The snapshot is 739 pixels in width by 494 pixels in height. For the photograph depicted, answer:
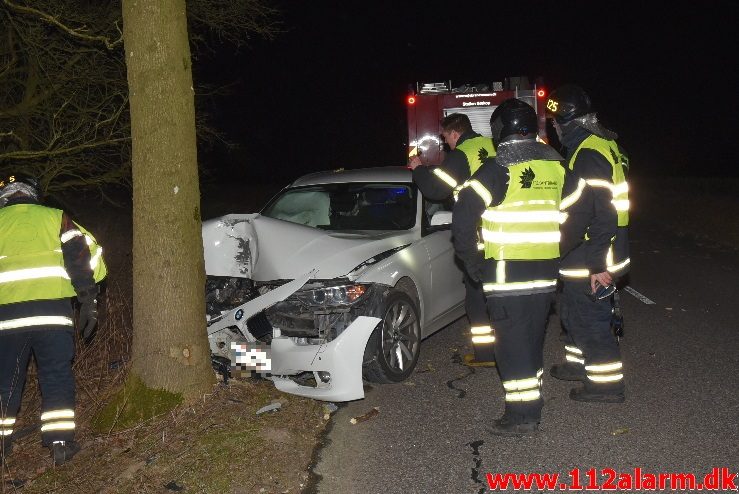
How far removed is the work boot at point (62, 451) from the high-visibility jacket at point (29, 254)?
2.98 feet

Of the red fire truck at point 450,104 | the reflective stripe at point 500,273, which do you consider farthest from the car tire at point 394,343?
the red fire truck at point 450,104

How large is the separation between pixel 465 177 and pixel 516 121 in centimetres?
137

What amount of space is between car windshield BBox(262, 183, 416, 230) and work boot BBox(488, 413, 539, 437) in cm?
222

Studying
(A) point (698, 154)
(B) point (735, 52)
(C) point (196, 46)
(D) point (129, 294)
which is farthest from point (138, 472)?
(B) point (735, 52)

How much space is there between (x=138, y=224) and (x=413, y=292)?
2.28 meters

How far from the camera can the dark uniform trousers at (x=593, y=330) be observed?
5293 millimetres

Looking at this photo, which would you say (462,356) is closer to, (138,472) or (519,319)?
(519,319)

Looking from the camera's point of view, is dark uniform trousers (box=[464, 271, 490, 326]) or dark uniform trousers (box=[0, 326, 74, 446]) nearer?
dark uniform trousers (box=[0, 326, 74, 446])

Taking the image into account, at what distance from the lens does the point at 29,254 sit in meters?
4.73

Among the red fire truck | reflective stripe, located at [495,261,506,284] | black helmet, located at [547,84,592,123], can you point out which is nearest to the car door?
black helmet, located at [547,84,592,123]

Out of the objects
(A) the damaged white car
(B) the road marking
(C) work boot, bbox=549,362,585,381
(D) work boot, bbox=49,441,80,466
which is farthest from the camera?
(B) the road marking

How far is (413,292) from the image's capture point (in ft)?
20.3

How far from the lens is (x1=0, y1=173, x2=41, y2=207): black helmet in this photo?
15.9ft

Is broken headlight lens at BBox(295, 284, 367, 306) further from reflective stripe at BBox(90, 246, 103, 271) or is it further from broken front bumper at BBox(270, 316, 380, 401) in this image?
reflective stripe at BBox(90, 246, 103, 271)
